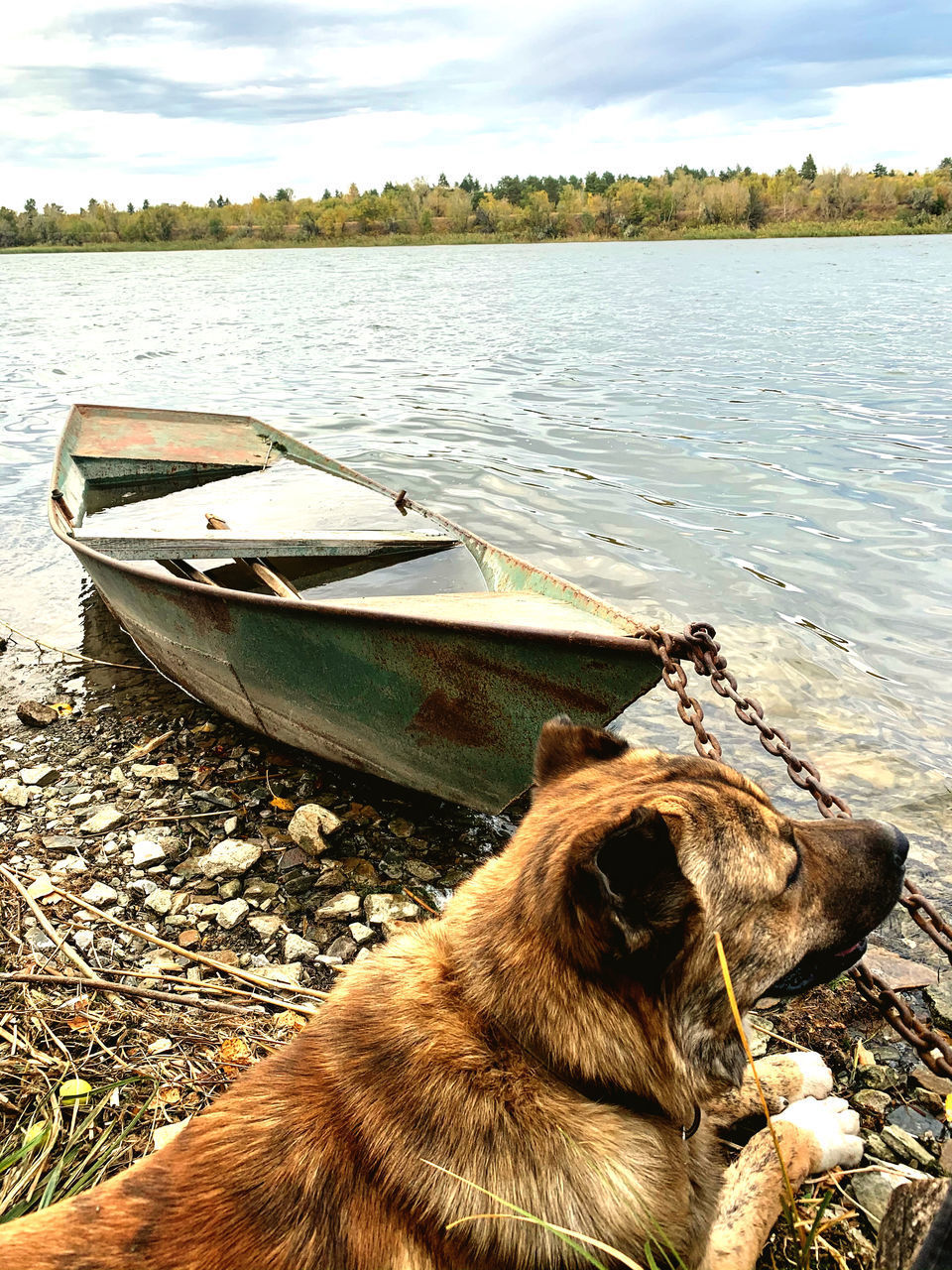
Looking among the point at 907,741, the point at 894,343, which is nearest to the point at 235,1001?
the point at 907,741

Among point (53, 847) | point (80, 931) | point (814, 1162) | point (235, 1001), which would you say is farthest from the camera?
point (53, 847)

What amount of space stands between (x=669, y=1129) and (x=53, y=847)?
4255 millimetres

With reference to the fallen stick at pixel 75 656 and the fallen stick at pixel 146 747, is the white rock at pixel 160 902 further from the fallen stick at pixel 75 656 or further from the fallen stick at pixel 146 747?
the fallen stick at pixel 75 656

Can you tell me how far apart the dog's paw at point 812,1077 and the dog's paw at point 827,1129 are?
71 mm

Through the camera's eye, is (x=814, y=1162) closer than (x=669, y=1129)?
No

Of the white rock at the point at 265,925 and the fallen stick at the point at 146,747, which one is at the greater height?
the fallen stick at the point at 146,747

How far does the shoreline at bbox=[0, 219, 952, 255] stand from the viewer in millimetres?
85750

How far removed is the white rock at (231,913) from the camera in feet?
15.5

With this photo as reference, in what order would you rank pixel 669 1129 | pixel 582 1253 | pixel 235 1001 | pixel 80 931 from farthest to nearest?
pixel 80 931, pixel 235 1001, pixel 669 1129, pixel 582 1253

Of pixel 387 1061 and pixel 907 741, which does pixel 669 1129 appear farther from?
pixel 907 741

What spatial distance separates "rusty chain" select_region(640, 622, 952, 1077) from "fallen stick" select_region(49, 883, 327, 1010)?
80.1 inches

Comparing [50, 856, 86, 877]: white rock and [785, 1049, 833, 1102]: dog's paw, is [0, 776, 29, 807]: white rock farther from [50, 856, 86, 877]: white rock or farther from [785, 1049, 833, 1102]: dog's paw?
[785, 1049, 833, 1102]: dog's paw

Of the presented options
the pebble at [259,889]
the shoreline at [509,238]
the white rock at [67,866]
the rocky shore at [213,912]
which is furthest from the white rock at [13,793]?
the shoreline at [509,238]

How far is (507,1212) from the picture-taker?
77.5 inches
